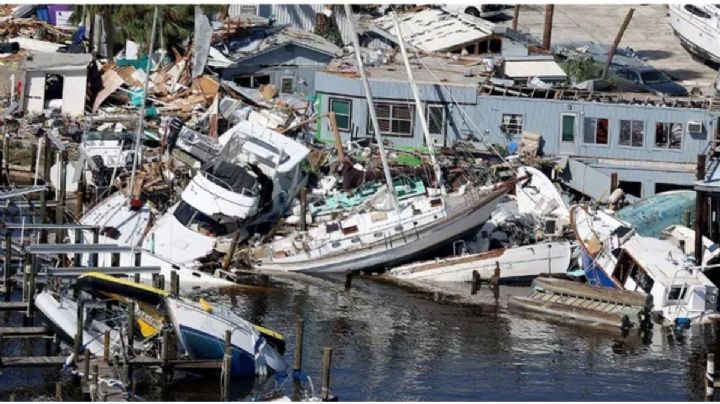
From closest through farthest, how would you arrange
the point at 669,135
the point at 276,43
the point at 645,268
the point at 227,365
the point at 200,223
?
the point at 227,365, the point at 645,268, the point at 200,223, the point at 669,135, the point at 276,43

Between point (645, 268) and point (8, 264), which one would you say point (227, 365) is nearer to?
point (8, 264)

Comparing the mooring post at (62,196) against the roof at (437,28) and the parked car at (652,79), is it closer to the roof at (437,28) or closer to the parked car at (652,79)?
the roof at (437,28)

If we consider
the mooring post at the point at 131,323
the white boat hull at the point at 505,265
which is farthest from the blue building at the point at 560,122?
the mooring post at the point at 131,323

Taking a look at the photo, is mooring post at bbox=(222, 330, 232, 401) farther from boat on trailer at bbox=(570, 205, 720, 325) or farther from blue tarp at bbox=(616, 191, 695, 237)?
blue tarp at bbox=(616, 191, 695, 237)

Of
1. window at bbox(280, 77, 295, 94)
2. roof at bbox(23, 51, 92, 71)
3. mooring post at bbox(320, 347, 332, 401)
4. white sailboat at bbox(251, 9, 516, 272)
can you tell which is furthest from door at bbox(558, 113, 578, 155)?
mooring post at bbox(320, 347, 332, 401)

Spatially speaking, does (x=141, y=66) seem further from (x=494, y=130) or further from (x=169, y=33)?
(x=494, y=130)

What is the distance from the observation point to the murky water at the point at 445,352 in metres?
51.6

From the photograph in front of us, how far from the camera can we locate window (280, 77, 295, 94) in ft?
262

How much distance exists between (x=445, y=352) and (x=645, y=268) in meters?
7.50

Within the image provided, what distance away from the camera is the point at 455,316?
59.4 metres

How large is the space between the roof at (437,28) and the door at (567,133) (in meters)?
10.0

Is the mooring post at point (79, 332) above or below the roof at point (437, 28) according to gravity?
below

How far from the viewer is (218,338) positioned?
51.5m

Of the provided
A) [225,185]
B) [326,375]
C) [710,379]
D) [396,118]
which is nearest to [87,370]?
[326,375]
